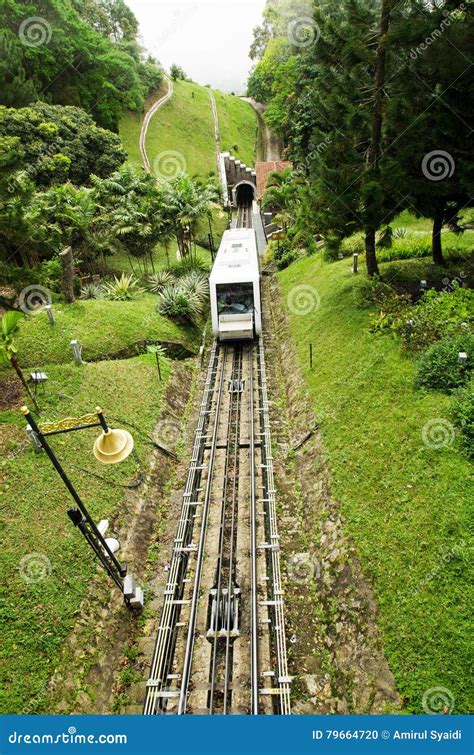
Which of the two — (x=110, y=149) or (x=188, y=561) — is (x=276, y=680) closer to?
(x=188, y=561)

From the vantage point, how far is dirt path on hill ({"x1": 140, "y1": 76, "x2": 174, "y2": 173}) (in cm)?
4433

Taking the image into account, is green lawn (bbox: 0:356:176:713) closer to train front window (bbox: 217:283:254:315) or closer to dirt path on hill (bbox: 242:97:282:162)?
train front window (bbox: 217:283:254:315)

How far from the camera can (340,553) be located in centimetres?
902

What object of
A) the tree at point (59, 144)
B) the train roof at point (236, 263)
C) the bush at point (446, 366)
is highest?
the tree at point (59, 144)

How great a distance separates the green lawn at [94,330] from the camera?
1461 centimetres

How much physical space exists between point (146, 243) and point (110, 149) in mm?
11814

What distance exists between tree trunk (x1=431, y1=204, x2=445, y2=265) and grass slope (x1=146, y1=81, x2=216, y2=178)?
107ft

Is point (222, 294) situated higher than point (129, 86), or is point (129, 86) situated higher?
point (129, 86)

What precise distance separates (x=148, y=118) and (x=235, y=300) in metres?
46.2

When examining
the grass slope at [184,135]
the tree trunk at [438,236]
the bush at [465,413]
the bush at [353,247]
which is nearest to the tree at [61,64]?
the grass slope at [184,135]

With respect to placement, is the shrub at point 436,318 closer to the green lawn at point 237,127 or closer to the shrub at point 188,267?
the shrub at point 188,267

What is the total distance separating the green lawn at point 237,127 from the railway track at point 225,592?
52.3 m

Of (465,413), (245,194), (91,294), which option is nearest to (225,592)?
(465,413)

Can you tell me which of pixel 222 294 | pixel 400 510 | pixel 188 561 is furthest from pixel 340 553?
pixel 222 294
